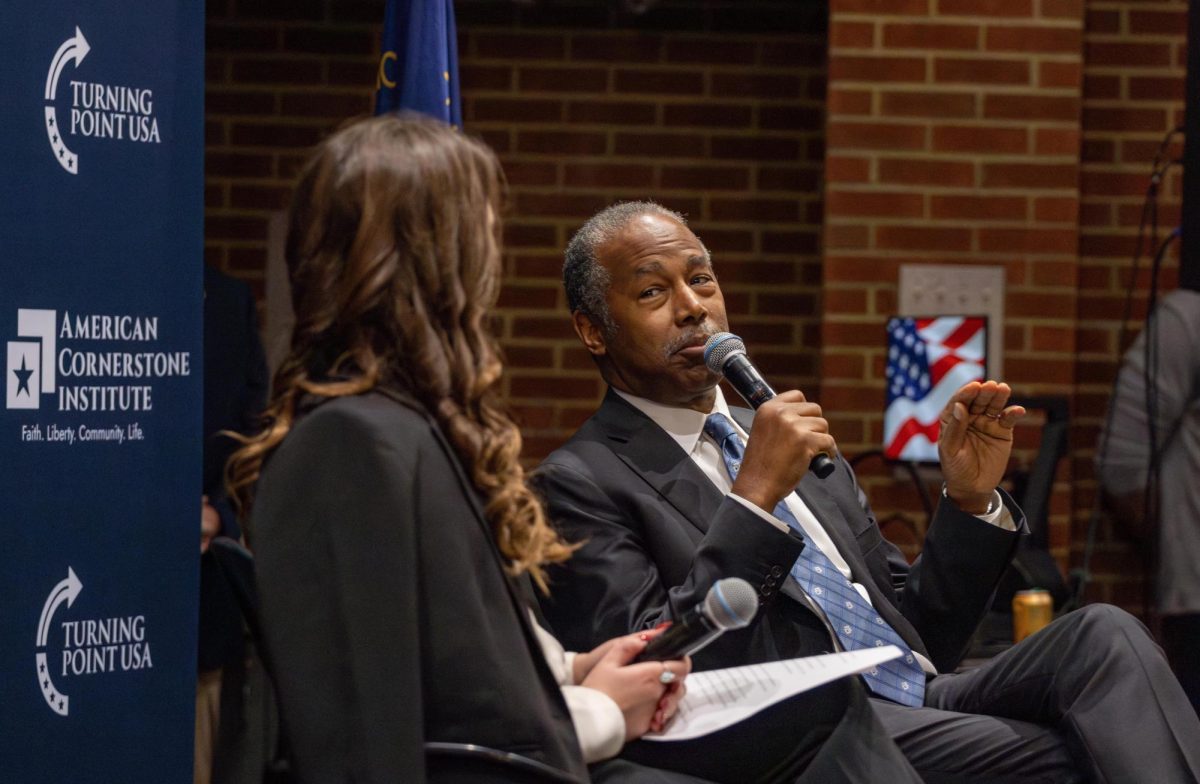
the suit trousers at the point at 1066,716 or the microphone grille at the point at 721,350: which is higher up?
the microphone grille at the point at 721,350

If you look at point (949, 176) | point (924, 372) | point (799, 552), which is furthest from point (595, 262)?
point (949, 176)

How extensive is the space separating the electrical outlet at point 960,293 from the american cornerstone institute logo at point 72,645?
87.9 inches

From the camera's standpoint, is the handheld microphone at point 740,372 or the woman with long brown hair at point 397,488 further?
the handheld microphone at point 740,372

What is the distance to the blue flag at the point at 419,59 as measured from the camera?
2789 mm

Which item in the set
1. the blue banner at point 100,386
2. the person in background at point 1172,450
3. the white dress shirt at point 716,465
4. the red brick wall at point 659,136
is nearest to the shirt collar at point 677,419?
the white dress shirt at point 716,465

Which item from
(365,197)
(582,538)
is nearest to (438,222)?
(365,197)

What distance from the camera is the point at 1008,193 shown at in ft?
12.3

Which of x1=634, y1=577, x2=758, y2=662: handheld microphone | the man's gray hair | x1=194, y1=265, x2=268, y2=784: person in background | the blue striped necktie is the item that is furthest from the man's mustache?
x1=194, y1=265, x2=268, y2=784: person in background

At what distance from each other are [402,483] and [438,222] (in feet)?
0.84

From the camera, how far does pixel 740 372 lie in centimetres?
196

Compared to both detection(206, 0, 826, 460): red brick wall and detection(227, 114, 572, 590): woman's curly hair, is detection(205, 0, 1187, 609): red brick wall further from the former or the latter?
detection(227, 114, 572, 590): woman's curly hair

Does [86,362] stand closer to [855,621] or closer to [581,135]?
[855,621]

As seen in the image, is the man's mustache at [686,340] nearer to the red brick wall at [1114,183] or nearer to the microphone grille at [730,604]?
the microphone grille at [730,604]

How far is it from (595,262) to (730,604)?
37.4 inches
